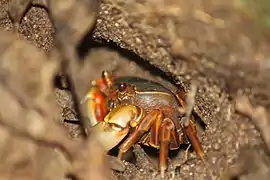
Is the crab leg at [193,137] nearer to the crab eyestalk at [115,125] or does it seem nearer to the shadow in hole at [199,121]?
the shadow in hole at [199,121]

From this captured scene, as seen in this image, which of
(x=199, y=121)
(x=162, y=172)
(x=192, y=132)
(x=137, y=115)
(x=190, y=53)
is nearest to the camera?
(x=190, y=53)

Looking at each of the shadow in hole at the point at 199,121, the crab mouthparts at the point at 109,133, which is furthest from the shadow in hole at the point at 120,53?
the crab mouthparts at the point at 109,133

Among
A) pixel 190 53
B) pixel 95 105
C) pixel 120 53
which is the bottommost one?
pixel 95 105

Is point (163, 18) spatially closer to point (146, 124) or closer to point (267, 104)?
point (267, 104)

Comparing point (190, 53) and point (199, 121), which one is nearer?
point (190, 53)

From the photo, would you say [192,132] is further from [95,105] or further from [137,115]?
[95,105]

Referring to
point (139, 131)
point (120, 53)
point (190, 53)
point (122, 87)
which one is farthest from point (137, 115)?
Answer: point (190, 53)

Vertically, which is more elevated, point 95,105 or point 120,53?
point 120,53
